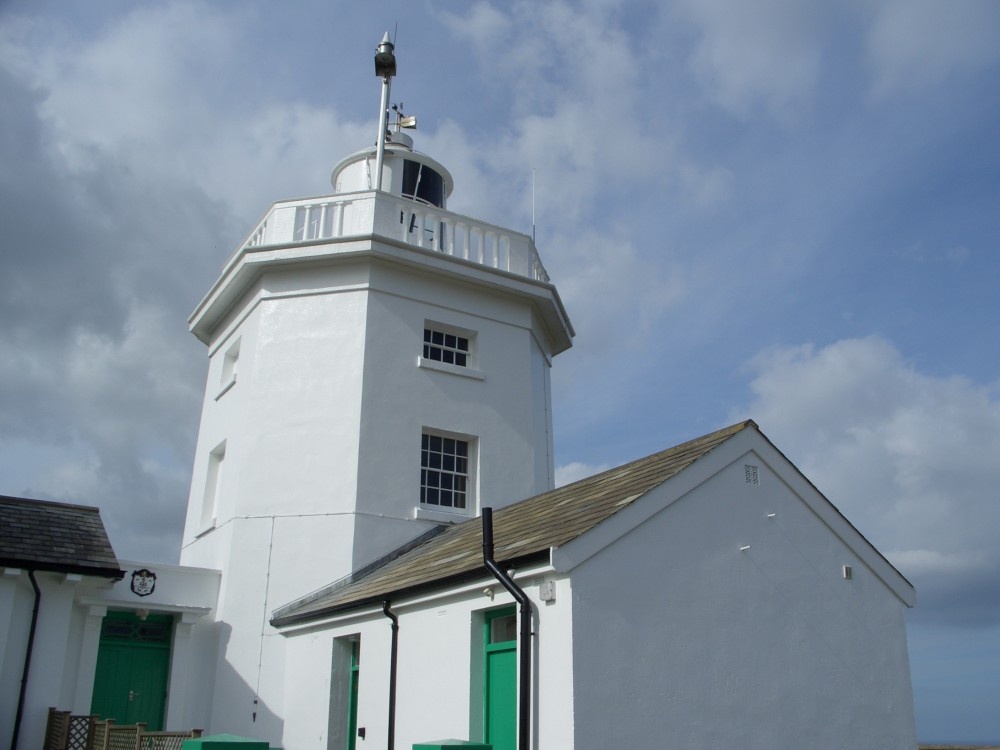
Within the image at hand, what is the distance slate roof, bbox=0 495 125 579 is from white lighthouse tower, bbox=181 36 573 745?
217 centimetres

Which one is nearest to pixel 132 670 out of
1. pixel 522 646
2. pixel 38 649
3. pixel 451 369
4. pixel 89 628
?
pixel 89 628

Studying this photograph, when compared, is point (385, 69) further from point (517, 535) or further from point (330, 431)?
point (517, 535)

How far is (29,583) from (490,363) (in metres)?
8.56

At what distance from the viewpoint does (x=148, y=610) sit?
14.5 m

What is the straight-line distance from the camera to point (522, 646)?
934 centimetres

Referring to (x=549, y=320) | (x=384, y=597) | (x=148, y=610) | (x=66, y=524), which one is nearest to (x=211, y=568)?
(x=148, y=610)

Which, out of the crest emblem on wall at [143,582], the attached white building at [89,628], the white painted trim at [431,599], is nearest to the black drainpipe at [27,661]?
the attached white building at [89,628]

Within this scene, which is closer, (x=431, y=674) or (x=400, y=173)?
(x=431, y=674)

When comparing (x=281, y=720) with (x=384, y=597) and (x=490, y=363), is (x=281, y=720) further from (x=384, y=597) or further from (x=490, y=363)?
(x=490, y=363)

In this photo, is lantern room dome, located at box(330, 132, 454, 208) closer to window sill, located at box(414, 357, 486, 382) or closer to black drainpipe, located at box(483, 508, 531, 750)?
window sill, located at box(414, 357, 486, 382)

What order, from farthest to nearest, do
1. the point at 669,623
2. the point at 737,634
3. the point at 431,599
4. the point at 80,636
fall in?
the point at 80,636 → the point at 431,599 → the point at 737,634 → the point at 669,623

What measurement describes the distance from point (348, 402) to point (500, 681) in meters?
7.28

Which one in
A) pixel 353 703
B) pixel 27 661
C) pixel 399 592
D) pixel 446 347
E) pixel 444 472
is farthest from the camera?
pixel 446 347

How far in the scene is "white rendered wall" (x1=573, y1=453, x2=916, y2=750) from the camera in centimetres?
909
